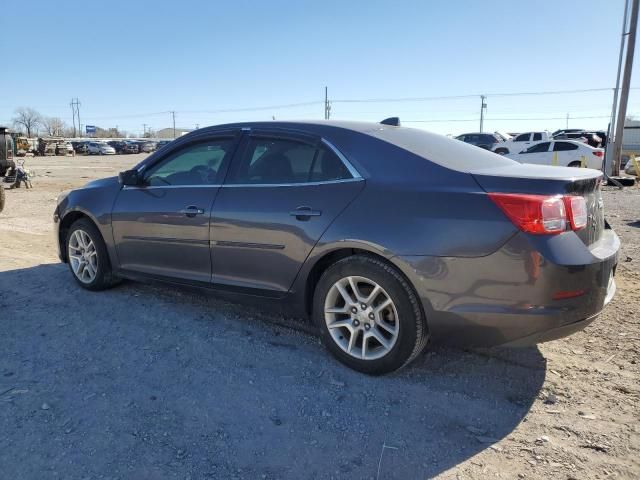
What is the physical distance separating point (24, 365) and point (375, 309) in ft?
7.87

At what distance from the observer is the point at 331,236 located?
3295 millimetres

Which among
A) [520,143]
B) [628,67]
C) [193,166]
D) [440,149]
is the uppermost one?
[628,67]

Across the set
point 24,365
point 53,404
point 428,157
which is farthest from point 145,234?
point 428,157

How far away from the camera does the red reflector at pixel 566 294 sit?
2.78 m

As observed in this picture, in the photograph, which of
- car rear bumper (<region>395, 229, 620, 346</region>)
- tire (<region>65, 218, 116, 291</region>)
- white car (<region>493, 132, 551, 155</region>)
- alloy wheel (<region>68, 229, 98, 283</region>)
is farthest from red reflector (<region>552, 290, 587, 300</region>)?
white car (<region>493, 132, 551, 155</region>)

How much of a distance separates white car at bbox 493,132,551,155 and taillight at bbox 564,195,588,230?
25.1 meters

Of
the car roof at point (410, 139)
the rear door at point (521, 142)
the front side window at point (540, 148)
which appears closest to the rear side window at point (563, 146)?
the front side window at point (540, 148)

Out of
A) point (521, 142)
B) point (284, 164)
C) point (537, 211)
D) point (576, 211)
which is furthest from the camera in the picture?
point (521, 142)

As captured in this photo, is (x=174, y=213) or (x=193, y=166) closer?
(x=174, y=213)

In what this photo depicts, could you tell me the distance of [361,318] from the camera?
10.9 feet

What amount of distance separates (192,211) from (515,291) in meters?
2.47

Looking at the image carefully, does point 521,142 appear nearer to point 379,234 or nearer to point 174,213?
point 174,213

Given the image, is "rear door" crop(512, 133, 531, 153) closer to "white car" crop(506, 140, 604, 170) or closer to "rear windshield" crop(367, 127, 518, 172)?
"white car" crop(506, 140, 604, 170)

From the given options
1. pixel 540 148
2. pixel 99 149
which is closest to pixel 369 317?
pixel 540 148
